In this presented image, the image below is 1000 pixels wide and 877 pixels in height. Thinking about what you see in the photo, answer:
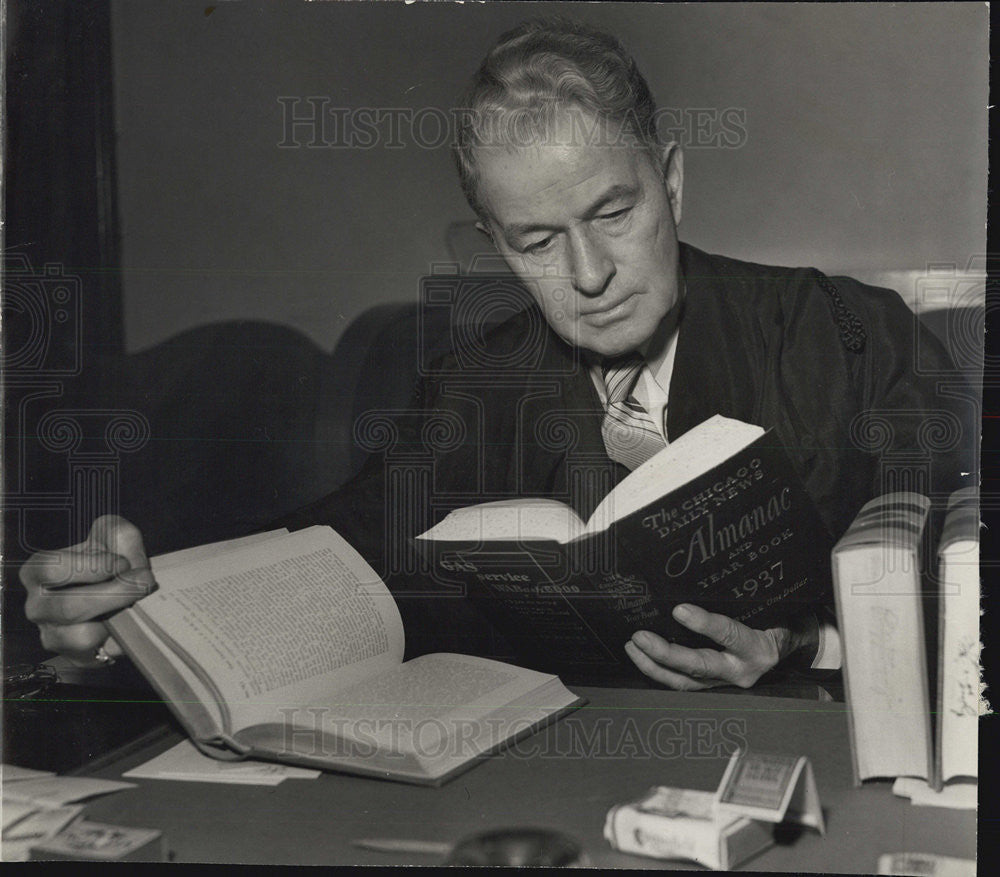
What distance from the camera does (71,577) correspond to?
136 cm

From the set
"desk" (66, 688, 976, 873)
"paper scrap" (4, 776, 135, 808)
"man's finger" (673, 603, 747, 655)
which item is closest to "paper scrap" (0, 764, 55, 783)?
"paper scrap" (4, 776, 135, 808)

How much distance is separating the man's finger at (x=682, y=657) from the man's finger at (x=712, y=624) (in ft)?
0.08

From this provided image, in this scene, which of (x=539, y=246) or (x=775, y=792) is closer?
(x=775, y=792)

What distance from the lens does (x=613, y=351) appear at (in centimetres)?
139

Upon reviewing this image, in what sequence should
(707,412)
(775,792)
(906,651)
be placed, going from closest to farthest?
(775,792) → (906,651) → (707,412)

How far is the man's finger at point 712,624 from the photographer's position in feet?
4.34

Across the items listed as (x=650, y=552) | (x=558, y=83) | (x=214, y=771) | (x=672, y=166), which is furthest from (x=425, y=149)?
(x=214, y=771)

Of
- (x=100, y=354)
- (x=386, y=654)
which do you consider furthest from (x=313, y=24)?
(x=386, y=654)

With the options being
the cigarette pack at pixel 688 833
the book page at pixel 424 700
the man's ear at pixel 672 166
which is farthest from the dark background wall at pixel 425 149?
the cigarette pack at pixel 688 833

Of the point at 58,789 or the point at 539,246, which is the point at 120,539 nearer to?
the point at 58,789

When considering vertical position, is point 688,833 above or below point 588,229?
below

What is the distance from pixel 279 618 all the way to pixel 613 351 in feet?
1.82

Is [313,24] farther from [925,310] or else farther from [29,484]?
[925,310]

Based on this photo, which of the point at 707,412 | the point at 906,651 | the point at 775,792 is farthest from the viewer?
the point at 707,412
